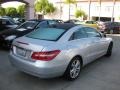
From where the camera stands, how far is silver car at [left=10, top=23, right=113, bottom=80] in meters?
→ 4.72

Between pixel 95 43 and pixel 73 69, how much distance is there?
1.55m

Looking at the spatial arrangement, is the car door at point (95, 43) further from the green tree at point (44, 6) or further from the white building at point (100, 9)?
the green tree at point (44, 6)

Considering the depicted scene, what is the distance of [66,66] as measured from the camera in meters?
5.13

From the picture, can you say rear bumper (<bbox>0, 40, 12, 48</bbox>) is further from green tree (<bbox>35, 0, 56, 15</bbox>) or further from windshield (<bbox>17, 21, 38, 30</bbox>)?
green tree (<bbox>35, 0, 56, 15</bbox>)

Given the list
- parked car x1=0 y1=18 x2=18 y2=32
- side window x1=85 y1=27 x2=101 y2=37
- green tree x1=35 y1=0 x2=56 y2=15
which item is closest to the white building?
green tree x1=35 y1=0 x2=56 y2=15

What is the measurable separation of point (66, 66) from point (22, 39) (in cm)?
137

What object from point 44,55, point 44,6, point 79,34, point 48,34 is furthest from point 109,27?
point 44,6

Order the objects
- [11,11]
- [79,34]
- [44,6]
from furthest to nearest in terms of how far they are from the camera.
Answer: [11,11], [44,6], [79,34]

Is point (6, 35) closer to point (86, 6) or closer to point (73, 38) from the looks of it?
point (73, 38)

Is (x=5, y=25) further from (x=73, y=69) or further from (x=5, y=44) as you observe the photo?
(x=73, y=69)

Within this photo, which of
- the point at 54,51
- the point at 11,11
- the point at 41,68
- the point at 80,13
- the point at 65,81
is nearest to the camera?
the point at 41,68

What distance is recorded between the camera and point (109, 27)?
22.6 m

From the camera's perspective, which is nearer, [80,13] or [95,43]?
[95,43]

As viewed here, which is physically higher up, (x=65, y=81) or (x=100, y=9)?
(x=100, y=9)
